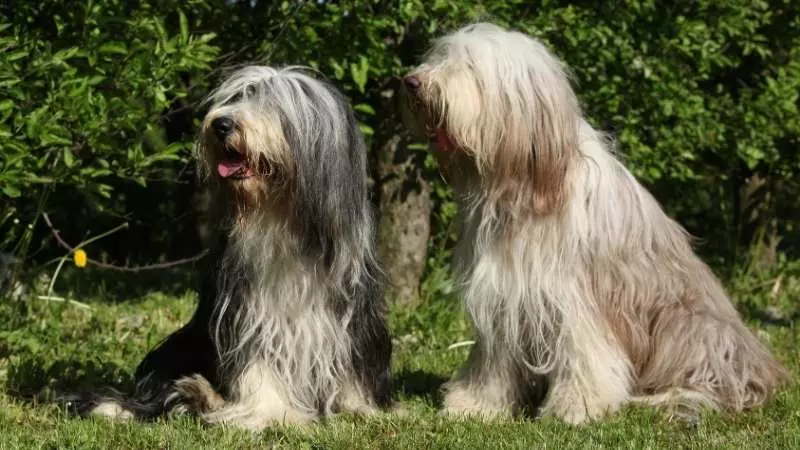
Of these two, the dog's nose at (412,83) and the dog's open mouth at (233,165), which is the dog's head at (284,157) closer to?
the dog's open mouth at (233,165)

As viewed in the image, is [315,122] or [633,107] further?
[633,107]

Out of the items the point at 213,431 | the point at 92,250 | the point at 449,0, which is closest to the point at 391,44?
the point at 449,0

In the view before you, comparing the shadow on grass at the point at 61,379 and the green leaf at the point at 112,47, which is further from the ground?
the green leaf at the point at 112,47

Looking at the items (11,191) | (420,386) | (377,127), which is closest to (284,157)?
(11,191)

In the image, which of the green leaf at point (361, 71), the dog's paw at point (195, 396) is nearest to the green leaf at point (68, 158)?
the dog's paw at point (195, 396)

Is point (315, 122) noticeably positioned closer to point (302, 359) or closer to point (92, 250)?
point (302, 359)

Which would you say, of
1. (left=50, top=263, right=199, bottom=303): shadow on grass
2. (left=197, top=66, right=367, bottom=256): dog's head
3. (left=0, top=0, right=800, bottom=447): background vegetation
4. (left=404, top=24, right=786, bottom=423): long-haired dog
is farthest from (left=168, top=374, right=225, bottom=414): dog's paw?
(left=50, top=263, right=199, bottom=303): shadow on grass

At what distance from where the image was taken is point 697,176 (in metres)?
8.14

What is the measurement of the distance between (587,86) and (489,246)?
274 cm

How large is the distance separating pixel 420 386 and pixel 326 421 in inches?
40.7

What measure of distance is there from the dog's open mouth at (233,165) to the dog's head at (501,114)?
653mm

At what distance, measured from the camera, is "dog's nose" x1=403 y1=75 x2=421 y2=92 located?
446cm

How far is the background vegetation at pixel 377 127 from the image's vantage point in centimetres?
535

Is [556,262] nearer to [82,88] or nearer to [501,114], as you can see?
[501,114]
